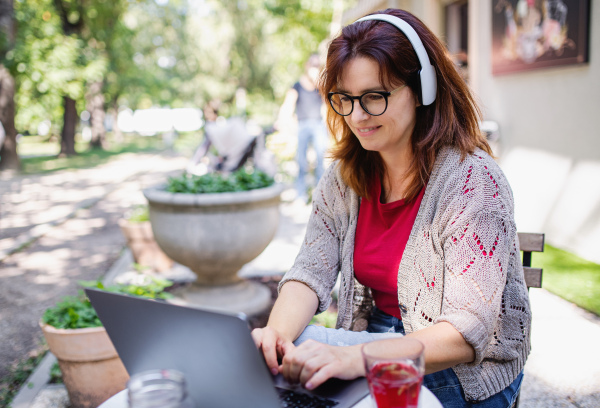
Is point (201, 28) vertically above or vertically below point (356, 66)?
above

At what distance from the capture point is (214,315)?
973mm

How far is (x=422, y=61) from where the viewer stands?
168cm

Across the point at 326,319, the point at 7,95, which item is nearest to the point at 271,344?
the point at 326,319

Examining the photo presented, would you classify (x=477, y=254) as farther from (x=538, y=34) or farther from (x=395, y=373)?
(x=538, y=34)

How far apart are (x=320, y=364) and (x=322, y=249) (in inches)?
30.4

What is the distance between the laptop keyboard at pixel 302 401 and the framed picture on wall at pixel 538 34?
4.50 metres

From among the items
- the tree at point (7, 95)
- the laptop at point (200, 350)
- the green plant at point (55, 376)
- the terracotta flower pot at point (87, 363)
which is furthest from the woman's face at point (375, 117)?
the tree at point (7, 95)

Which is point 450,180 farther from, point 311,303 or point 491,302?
point 311,303

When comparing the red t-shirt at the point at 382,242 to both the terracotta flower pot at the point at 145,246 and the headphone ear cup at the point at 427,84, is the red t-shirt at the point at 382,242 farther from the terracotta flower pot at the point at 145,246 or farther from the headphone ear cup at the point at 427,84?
the terracotta flower pot at the point at 145,246

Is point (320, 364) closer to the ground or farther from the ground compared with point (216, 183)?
closer to the ground

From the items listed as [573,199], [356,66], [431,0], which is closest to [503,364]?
[356,66]

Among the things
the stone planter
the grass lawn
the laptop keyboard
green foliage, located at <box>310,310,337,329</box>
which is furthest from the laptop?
the grass lawn

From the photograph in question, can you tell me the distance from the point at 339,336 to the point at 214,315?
0.75 m

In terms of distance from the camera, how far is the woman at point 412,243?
1482 mm
